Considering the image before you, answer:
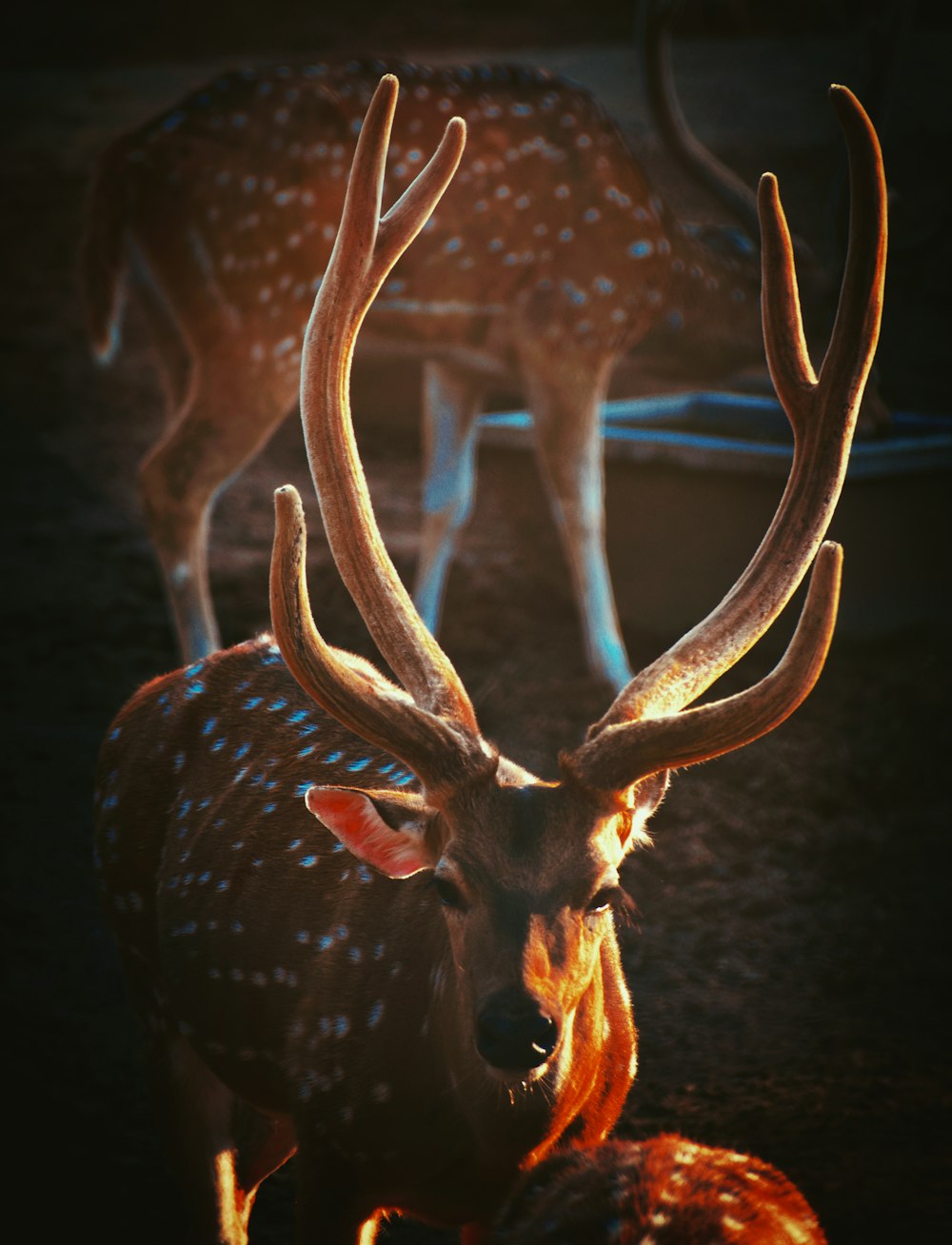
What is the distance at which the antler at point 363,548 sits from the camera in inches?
67.8

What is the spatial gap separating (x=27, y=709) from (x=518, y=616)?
1672 millimetres

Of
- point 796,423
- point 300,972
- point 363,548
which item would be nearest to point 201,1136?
point 300,972

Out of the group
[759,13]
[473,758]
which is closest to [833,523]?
[473,758]

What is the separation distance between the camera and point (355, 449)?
75.5 inches

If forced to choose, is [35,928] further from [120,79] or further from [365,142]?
[120,79]

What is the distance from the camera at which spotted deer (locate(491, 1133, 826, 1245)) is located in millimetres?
1494

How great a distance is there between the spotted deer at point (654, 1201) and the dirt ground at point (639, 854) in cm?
30

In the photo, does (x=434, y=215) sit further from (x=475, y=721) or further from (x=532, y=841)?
(x=532, y=841)

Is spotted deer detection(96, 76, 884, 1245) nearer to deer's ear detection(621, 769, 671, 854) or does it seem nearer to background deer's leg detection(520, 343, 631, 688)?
deer's ear detection(621, 769, 671, 854)

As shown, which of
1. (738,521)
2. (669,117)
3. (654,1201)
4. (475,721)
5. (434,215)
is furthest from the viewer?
(669,117)

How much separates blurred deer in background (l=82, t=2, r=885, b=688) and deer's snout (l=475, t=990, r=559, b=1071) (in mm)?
2401

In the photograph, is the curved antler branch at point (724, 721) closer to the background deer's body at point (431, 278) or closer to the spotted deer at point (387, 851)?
the spotted deer at point (387, 851)

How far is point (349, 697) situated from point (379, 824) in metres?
0.16

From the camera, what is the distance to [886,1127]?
2502 mm
